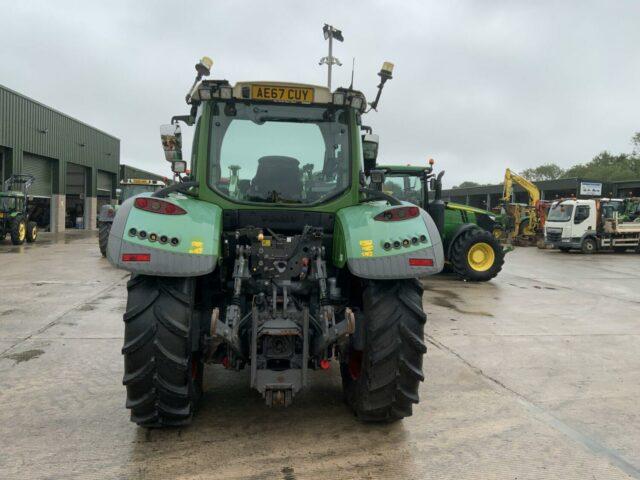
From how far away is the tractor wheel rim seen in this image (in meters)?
12.1

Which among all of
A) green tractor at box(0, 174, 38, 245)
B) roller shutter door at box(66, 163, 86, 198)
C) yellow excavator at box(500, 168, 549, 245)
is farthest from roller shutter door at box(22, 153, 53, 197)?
yellow excavator at box(500, 168, 549, 245)

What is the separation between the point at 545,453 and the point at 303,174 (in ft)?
8.71

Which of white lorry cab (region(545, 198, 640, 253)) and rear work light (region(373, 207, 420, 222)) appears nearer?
rear work light (region(373, 207, 420, 222))

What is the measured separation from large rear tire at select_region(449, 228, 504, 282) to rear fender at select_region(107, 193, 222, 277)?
925 cm

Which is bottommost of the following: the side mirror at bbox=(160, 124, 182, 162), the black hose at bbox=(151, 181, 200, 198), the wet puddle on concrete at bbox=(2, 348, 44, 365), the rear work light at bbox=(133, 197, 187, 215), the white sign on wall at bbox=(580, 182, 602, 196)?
the wet puddle on concrete at bbox=(2, 348, 44, 365)

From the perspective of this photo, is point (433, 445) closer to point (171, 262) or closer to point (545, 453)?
point (545, 453)

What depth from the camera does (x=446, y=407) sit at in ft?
13.8

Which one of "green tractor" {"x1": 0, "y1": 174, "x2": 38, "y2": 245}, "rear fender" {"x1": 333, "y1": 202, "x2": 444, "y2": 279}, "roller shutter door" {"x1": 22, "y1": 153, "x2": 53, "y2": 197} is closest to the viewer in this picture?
"rear fender" {"x1": 333, "y1": 202, "x2": 444, "y2": 279}

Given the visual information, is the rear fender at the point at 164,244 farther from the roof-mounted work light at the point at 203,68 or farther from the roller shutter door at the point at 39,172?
the roller shutter door at the point at 39,172

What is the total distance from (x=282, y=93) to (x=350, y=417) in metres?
2.51

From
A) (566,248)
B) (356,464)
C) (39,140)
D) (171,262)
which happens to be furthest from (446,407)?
(39,140)

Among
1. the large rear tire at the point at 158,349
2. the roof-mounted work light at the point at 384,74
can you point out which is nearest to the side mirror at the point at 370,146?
the roof-mounted work light at the point at 384,74

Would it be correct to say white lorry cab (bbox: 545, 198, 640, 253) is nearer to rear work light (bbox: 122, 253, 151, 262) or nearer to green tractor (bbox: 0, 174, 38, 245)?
green tractor (bbox: 0, 174, 38, 245)

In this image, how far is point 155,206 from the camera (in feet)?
11.3
